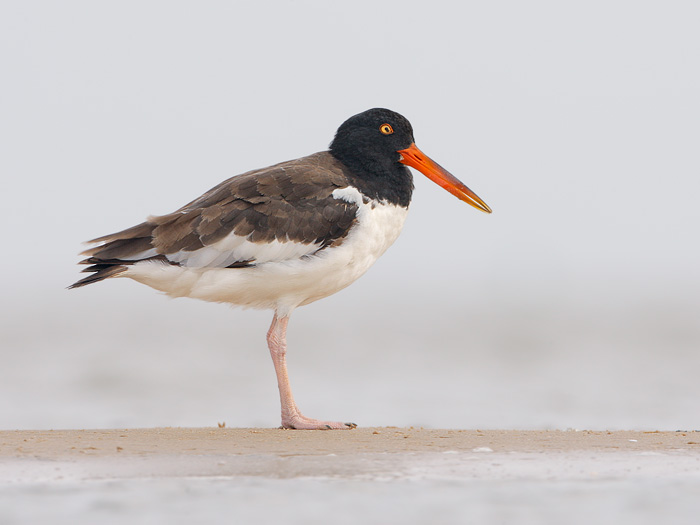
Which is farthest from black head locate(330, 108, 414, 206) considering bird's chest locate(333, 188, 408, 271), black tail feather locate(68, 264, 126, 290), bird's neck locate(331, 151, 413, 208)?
black tail feather locate(68, 264, 126, 290)

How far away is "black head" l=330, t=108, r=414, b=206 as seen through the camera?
7605 mm

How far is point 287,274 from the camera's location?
279 inches

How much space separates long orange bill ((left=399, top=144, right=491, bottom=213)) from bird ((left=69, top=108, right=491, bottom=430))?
28.1 inches

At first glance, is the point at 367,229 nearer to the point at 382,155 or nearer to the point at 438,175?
the point at 382,155

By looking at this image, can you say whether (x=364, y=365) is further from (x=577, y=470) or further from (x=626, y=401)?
(x=577, y=470)

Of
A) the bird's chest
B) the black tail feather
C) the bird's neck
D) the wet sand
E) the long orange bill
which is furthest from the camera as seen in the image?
the long orange bill

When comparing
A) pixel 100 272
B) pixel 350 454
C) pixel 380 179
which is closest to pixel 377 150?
pixel 380 179

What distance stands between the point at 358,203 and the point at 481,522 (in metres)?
3.58

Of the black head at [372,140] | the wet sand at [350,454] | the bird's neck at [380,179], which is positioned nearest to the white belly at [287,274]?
→ the bird's neck at [380,179]

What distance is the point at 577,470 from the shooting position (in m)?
4.98

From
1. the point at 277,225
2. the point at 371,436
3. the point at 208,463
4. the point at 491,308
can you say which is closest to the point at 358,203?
the point at 277,225

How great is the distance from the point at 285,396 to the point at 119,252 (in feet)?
5.46

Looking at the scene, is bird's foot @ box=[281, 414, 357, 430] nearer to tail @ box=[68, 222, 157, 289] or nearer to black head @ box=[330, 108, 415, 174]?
tail @ box=[68, 222, 157, 289]

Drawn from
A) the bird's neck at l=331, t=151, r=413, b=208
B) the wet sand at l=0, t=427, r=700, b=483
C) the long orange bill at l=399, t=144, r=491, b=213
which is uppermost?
the long orange bill at l=399, t=144, r=491, b=213
